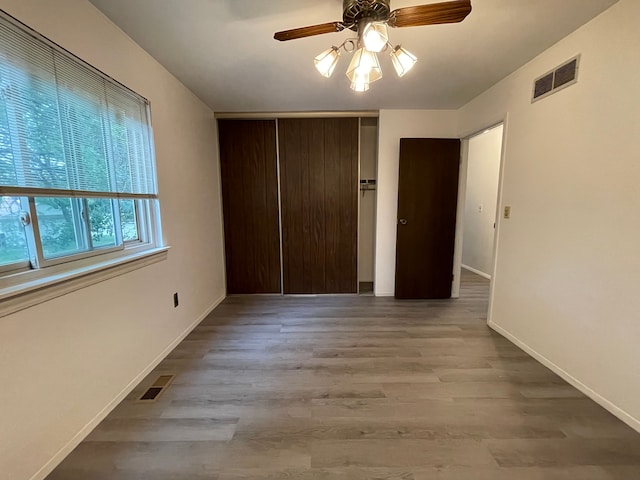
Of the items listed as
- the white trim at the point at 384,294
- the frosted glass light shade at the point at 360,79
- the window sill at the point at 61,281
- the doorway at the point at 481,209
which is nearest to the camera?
the window sill at the point at 61,281

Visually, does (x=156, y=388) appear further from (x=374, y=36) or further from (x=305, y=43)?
(x=305, y=43)

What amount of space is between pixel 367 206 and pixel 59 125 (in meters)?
3.13

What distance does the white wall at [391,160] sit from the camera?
3305 mm

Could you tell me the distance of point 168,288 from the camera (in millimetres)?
2254

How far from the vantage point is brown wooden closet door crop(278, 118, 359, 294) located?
338cm

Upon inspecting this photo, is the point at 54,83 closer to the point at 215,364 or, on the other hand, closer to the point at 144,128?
the point at 144,128

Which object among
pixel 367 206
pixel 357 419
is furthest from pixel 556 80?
pixel 357 419

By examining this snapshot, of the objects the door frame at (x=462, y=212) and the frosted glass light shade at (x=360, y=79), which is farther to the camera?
the door frame at (x=462, y=212)

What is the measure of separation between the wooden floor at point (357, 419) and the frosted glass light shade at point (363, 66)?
2.00 m

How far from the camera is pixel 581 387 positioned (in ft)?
5.74

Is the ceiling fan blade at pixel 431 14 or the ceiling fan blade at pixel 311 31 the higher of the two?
the ceiling fan blade at pixel 311 31

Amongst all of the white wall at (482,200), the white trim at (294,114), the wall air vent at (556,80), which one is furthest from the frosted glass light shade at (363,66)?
the white wall at (482,200)

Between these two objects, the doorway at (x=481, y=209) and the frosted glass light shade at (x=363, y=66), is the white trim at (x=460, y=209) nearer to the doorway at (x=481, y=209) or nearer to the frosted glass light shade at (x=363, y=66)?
the doorway at (x=481, y=209)

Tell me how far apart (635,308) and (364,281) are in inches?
109
